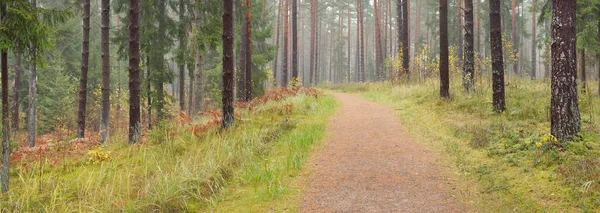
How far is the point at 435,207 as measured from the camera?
15.6 ft

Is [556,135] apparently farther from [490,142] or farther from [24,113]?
[24,113]

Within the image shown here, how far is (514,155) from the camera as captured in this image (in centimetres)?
632

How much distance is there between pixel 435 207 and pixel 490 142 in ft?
10.3

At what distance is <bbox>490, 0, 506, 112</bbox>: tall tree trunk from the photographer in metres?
10.2

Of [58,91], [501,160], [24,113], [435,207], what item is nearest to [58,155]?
[435,207]

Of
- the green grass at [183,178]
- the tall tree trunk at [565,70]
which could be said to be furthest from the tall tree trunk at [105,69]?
the tall tree trunk at [565,70]


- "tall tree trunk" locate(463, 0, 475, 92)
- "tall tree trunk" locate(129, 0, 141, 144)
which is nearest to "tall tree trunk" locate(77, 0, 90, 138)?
"tall tree trunk" locate(129, 0, 141, 144)

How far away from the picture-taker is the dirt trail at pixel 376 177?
4.89 meters

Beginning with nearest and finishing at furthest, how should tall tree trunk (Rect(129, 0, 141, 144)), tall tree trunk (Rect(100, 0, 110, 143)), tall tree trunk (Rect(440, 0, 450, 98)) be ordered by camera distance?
tall tree trunk (Rect(129, 0, 141, 144)) < tall tree trunk (Rect(100, 0, 110, 143)) < tall tree trunk (Rect(440, 0, 450, 98))

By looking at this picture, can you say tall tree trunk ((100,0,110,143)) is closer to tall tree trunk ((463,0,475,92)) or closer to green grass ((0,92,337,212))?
green grass ((0,92,337,212))

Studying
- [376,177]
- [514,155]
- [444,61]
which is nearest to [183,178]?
[376,177]

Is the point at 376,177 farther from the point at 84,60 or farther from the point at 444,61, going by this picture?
the point at 84,60

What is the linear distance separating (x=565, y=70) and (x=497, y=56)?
4.46 meters

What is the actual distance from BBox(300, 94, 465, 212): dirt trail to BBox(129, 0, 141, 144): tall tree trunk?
4849mm
